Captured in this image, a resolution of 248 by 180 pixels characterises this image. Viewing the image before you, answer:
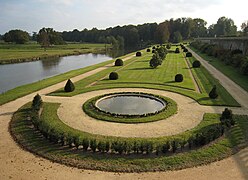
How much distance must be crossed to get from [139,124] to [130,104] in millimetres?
4234

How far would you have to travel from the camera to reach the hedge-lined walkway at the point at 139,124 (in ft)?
44.1

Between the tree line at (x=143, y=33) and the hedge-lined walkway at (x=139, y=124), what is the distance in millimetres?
81658

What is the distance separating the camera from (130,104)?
18688 millimetres

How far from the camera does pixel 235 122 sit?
48.6ft

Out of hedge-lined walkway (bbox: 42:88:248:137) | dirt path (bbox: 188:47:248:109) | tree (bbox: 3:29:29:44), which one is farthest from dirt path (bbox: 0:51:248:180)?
tree (bbox: 3:29:29:44)

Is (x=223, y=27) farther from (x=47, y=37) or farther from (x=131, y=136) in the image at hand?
(x=131, y=136)

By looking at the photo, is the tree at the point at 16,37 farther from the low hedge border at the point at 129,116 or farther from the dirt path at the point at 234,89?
the low hedge border at the point at 129,116

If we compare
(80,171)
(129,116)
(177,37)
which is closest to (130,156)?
(80,171)

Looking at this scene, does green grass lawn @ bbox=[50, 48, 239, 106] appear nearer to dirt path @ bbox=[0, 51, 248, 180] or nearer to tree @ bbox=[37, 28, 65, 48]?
dirt path @ bbox=[0, 51, 248, 180]

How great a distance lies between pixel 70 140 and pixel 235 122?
9.91 m

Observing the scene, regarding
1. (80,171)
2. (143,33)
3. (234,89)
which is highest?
(143,33)

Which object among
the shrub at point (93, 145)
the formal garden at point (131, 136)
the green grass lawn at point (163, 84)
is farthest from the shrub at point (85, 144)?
the green grass lawn at point (163, 84)

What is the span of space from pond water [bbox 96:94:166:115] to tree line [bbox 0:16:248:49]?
80.0m

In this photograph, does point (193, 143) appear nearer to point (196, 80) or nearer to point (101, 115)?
point (101, 115)
